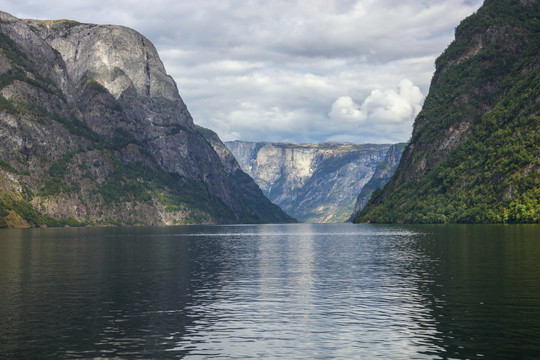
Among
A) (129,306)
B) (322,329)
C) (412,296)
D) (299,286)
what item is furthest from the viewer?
(299,286)

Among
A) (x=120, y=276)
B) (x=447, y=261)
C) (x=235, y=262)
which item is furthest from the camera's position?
(x=235, y=262)

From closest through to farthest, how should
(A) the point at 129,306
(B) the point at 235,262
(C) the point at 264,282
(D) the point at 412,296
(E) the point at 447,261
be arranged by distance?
1. (A) the point at 129,306
2. (D) the point at 412,296
3. (C) the point at 264,282
4. (E) the point at 447,261
5. (B) the point at 235,262

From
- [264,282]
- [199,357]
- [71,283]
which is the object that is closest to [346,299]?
[264,282]

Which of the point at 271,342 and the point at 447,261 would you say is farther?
the point at 447,261

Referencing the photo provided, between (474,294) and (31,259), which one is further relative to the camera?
(31,259)

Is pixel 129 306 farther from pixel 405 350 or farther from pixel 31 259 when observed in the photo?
pixel 31 259

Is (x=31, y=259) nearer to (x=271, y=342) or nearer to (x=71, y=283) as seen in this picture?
(x=71, y=283)

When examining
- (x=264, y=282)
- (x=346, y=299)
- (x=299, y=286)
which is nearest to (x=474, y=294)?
(x=346, y=299)
